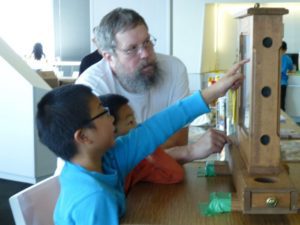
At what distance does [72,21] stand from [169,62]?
481 cm

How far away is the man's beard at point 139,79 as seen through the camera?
148cm

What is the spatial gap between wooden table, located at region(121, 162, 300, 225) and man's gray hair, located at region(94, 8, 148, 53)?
47cm

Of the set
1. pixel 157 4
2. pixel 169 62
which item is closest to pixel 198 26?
pixel 157 4

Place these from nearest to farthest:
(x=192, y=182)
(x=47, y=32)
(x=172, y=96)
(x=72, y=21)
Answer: (x=192, y=182), (x=172, y=96), (x=72, y=21), (x=47, y=32)

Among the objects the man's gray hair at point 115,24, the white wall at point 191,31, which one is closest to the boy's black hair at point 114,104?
the man's gray hair at point 115,24

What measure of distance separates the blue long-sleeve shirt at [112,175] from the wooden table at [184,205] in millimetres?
44

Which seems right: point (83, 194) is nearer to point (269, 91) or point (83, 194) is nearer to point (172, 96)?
point (269, 91)

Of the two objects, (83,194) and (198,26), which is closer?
(83,194)

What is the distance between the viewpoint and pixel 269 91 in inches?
37.1

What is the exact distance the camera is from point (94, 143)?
0.97m

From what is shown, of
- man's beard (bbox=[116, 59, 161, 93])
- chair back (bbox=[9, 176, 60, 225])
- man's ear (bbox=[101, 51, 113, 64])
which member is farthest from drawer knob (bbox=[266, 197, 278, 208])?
man's ear (bbox=[101, 51, 113, 64])

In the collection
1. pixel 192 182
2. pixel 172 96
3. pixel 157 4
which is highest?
pixel 157 4

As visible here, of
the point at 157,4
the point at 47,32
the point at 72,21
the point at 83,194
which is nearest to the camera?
the point at 83,194

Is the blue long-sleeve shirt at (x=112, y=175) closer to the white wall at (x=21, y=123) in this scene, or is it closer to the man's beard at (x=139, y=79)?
the man's beard at (x=139, y=79)
